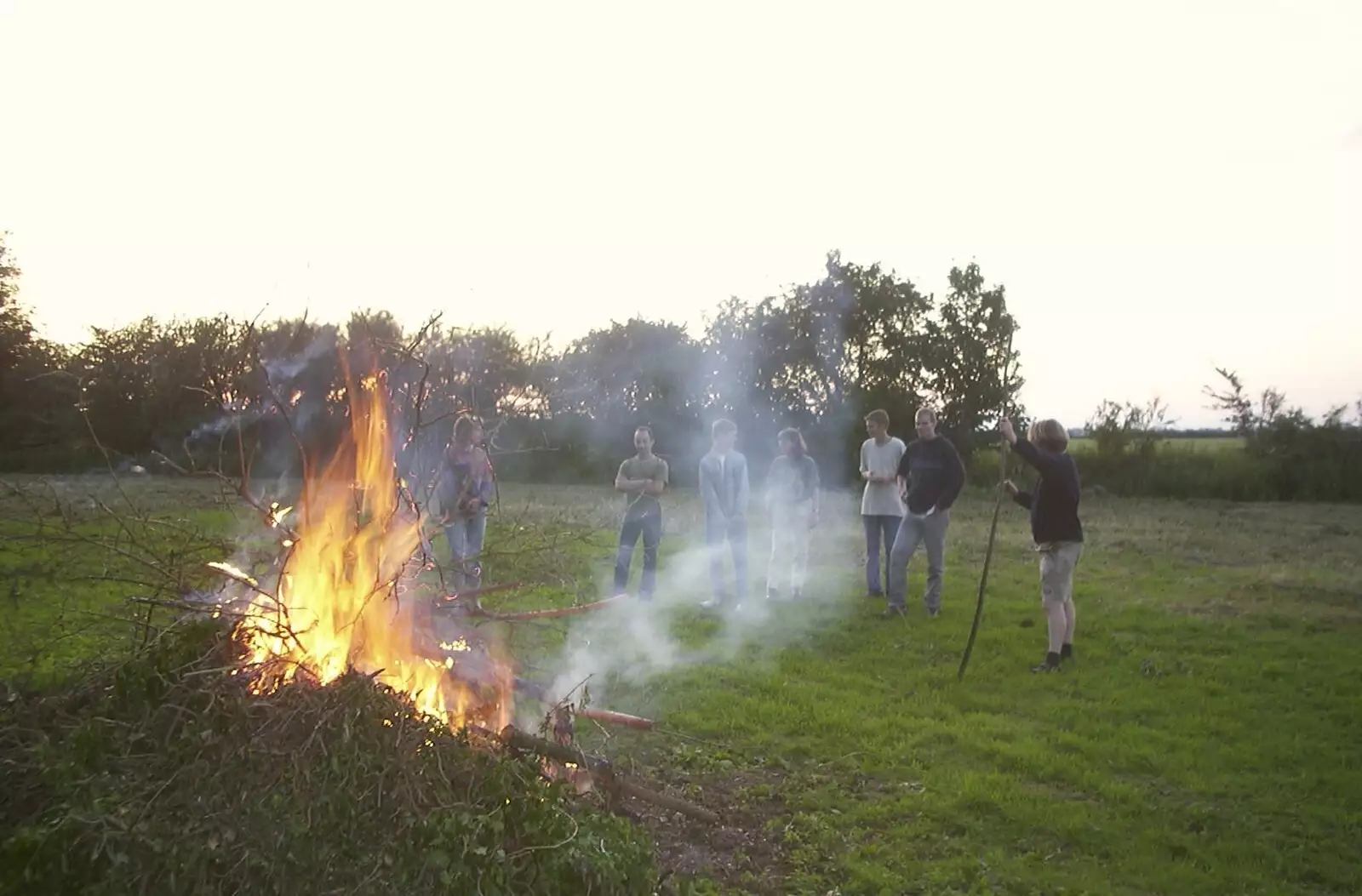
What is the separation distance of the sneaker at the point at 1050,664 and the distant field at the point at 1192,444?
20589 mm

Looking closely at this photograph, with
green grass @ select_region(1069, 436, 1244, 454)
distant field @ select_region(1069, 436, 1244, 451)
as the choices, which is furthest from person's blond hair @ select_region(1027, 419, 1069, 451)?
distant field @ select_region(1069, 436, 1244, 451)

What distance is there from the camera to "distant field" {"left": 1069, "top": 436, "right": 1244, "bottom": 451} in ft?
84.8

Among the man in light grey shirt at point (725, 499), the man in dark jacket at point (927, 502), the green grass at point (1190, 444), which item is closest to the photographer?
the man in dark jacket at point (927, 502)

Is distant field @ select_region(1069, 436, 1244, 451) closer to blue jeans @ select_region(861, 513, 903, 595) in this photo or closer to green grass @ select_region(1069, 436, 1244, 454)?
green grass @ select_region(1069, 436, 1244, 454)

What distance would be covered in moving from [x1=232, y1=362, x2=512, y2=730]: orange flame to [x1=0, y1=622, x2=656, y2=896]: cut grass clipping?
0.80 feet

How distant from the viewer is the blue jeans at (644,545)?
8.62m

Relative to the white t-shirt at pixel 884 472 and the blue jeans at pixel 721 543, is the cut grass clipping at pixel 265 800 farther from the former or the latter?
the white t-shirt at pixel 884 472

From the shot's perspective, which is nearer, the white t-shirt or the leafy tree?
the white t-shirt

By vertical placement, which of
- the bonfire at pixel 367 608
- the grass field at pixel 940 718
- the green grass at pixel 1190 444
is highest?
the green grass at pixel 1190 444

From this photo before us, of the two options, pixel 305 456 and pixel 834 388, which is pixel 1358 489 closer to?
pixel 834 388

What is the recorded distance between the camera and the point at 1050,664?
7.13 meters


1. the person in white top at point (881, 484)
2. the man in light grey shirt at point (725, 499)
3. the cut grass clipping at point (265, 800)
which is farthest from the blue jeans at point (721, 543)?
the cut grass clipping at point (265, 800)

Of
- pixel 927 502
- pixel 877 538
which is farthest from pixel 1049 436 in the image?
pixel 877 538

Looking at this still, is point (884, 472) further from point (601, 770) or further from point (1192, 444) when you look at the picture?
point (1192, 444)
